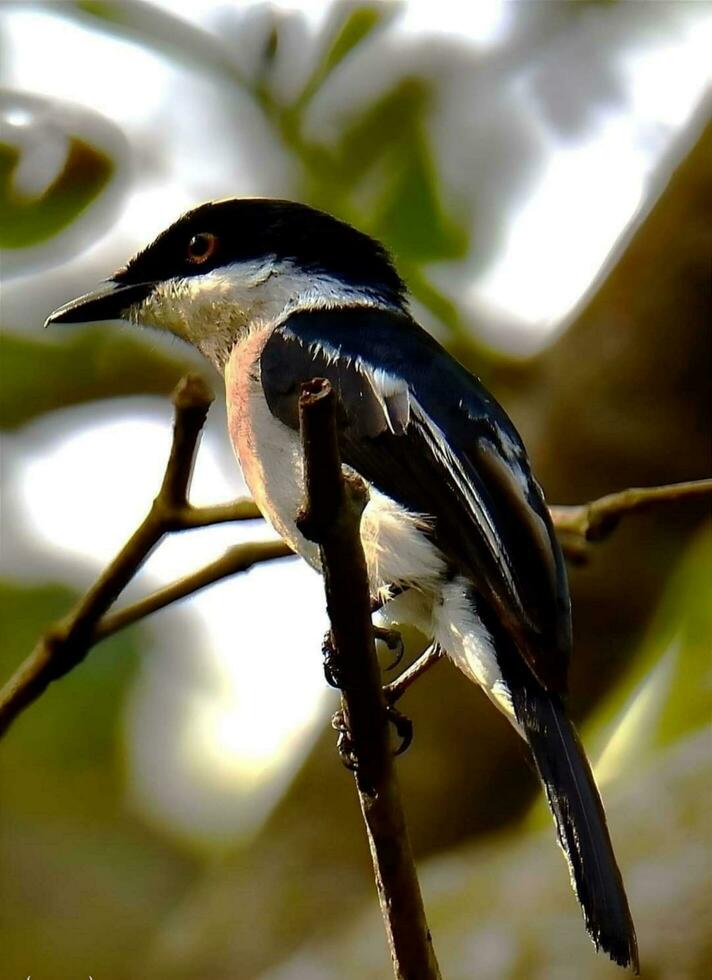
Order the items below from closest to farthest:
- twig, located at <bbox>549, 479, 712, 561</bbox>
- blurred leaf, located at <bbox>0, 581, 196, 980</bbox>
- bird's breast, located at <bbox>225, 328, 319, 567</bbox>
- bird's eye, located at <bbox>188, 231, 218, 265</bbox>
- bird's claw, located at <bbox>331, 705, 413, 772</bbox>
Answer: bird's claw, located at <bbox>331, 705, 413, 772</bbox> < bird's breast, located at <bbox>225, 328, 319, 567</bbox> < twig, located at <bbox>549, 479, 712, 561</bbox> < bird's eye, located at <bbox>188, 231, 218, 265</bbox> < blurred leaf, located at <bbox>0, 581, 196, 980</bbox>

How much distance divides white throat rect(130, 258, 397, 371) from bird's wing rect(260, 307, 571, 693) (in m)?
0.21

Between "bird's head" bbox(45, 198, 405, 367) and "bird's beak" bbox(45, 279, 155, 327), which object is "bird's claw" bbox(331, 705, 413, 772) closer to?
"bird's head" bbox(45, 198, 405, 367)

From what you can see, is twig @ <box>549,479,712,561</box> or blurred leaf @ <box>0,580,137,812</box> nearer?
twig @ <box>549,479,712,561</box>

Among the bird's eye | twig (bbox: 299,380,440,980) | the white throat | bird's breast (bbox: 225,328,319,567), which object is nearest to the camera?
twig (bbox: 299,380,440,980)

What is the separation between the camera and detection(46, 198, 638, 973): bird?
246 cm

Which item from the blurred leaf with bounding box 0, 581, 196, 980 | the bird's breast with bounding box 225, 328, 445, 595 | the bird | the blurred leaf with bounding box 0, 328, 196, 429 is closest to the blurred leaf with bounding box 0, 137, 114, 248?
the blurred leaf with bounding box 0, 328, 196, 429

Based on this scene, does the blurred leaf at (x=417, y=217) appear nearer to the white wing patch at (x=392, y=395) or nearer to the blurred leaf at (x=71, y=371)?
the blurred leaf at (x=71, y=371)

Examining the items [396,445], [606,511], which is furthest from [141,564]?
[606,511]

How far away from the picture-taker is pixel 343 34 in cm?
558

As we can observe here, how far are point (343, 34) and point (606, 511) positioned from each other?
3147 millimetres

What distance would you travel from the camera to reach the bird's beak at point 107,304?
3.50 m

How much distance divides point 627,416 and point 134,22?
268 cm

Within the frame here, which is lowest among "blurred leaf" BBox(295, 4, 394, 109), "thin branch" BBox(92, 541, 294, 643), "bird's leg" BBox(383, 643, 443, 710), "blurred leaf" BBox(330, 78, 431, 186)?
"bird's leg" BBox(383, 643, 443, 710)

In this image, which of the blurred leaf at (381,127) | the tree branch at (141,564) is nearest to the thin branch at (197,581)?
the tree branch at (141,564)
